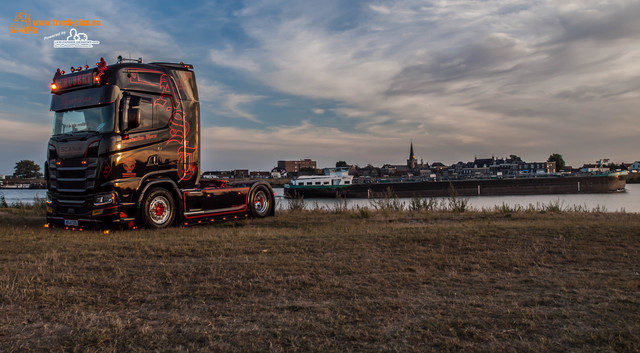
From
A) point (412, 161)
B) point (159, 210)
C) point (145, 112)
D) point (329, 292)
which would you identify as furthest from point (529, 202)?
point (412, 161)

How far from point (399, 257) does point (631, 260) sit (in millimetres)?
3672

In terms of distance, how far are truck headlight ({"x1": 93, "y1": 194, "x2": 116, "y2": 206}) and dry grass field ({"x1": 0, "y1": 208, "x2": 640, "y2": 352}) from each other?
3.27ft

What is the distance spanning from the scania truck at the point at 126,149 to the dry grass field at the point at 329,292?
53.1 inches

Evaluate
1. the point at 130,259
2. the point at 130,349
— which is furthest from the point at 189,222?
the point at 130,349

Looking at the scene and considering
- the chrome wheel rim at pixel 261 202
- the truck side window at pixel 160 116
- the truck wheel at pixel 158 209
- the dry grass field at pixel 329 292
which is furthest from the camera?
the chrome wheel rim at pixel 261 202

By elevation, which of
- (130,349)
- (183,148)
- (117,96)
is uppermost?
(117,96)

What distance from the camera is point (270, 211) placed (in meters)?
15.0

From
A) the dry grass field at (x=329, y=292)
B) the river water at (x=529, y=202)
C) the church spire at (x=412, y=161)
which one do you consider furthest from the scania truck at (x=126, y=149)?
the church spire at (x=412, y=161)

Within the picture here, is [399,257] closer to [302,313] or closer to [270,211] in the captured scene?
[302,313]

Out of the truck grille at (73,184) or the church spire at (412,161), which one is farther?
the church spire at (412,161)

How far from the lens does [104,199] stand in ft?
33.4

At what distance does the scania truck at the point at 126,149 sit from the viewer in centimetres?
1020

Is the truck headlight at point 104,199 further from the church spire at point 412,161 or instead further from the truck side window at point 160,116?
the church spire at point 412,161

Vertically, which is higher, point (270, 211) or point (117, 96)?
point (117, 96)
